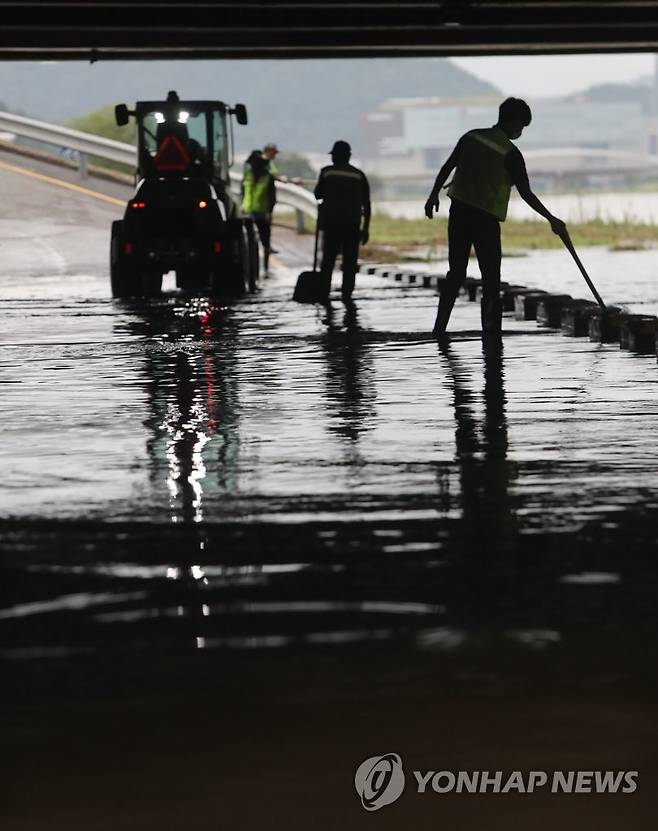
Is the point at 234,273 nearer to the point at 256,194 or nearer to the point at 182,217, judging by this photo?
the point at 182,217

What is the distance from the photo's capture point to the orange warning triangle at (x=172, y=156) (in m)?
27.8

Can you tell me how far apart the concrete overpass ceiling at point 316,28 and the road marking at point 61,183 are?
38.6 feet

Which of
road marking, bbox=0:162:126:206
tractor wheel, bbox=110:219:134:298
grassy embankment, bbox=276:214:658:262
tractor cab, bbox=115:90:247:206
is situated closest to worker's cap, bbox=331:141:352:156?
tractor cab, bbox=115:90:247:206

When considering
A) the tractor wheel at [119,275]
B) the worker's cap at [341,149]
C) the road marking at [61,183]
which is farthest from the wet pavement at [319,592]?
the road marking at [61,183]

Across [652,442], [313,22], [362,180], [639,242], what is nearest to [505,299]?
[362,180]

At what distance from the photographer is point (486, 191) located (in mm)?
17719

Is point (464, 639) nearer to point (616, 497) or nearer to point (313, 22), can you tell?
point (616, 497)

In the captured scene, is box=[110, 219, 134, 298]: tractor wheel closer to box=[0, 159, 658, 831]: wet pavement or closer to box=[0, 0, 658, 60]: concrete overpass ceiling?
box=[0, 0, 658, 60]: concrete overpass ceiling

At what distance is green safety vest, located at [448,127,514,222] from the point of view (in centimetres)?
1755

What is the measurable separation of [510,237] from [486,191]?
33.4m

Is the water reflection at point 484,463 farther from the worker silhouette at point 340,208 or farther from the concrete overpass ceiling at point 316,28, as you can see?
the concrete overpass ceiling at point 316,28

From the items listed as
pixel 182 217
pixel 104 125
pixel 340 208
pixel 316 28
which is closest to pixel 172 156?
pixel 182 217

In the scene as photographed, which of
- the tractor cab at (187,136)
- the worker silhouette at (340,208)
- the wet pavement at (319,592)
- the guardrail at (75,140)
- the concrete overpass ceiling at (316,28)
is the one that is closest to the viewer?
the wet pavement at (319,592)

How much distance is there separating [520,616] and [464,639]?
1.26ft
